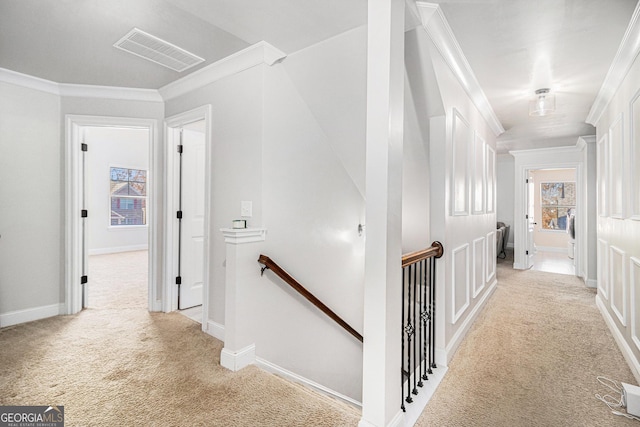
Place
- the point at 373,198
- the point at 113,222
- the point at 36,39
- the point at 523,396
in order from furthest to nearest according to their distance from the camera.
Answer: the point at 113,222, the point at 36,39, the point at 523,396, the point at 373,198

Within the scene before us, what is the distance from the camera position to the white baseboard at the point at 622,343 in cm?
222

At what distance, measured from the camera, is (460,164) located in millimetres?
2824

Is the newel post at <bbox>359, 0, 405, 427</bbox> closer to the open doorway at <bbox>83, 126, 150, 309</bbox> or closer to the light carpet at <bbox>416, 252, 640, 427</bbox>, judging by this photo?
the light carpet at <bbox>416, 252, 640, 427</bbox>

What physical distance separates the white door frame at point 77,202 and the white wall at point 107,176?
3.88m

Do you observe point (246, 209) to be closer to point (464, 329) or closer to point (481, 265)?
point (464, 329)

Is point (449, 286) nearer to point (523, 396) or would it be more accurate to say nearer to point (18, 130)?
point (523, 396)

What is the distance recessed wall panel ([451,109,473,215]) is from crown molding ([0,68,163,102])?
3.07 metres

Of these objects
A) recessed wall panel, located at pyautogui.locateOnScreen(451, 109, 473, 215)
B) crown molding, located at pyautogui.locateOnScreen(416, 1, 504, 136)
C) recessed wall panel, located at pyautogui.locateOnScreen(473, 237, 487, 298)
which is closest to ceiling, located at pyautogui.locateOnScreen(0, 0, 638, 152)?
crown molding, located at pyautogui.locateOnScreen(416, 1, 504, 136)

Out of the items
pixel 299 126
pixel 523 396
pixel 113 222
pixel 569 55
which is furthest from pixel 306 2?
pixel 113 222

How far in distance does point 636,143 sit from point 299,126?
261 cm

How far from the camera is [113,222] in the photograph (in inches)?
297

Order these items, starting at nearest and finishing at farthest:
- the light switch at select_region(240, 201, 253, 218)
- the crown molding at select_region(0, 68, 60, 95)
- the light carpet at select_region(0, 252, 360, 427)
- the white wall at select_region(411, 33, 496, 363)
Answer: the light carpet at select_region(0, 252, 360, 427) → the white wall at select_region(411, 33, 496, 363) → the light switch at select_region(240, 201, 253, 218) → the crown molding at select_region(0, 68, 60, 95)

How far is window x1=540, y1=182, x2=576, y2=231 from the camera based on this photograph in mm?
8438

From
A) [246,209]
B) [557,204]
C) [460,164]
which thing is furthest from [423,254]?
[557,204]
